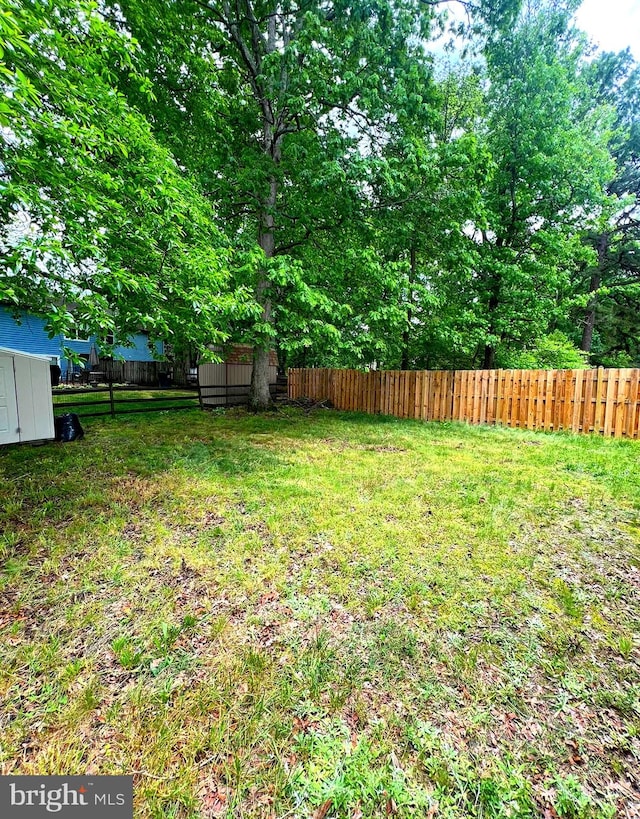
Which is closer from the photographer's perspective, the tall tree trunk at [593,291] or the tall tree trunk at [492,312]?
the tall tree trunk at [492,312]

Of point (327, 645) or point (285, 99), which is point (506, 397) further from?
point (327, 645)

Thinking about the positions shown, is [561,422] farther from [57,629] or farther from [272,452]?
[57,629]

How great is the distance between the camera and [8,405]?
17.2 ft

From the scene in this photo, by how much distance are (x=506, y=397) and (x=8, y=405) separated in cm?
955

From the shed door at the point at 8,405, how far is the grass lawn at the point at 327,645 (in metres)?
1.61

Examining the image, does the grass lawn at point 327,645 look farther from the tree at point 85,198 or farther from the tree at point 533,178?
the tree at point 533,178

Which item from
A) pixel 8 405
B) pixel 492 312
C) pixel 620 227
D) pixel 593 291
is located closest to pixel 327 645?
pixel 8 405

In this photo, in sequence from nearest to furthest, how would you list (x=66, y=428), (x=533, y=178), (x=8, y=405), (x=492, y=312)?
(x=8, y=405) → (x=66, y=428) → (x=533, y=178) → (x=492, y=312)

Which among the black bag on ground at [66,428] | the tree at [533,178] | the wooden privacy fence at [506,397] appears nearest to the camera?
the black bag on ground at [66,428]

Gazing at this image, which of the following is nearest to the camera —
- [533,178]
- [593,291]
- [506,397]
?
[506,397]

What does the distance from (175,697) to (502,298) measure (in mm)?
11006

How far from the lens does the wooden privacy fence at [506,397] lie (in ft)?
22.1

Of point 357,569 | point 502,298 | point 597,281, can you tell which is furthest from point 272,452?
point 597,281

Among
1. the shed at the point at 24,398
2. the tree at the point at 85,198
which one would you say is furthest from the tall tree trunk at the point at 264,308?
the shed at the point at 24,398
